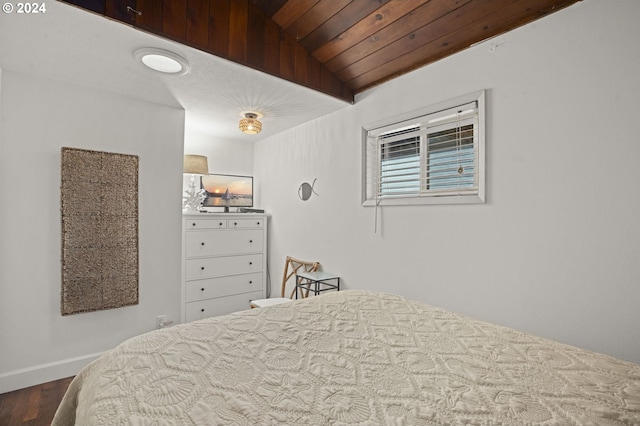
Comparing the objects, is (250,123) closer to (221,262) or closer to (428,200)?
(221,262)

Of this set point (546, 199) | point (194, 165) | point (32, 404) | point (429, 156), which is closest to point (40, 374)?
point (32, 404)

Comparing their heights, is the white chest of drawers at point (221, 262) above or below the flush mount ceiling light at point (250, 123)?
A: below

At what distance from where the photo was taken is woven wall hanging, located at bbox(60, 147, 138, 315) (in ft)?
7.82

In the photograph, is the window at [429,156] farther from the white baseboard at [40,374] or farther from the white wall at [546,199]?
the white baseboard at [40,374]

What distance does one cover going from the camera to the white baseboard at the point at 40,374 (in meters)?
2.18

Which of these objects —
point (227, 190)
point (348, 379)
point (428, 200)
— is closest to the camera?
point (348, 379)

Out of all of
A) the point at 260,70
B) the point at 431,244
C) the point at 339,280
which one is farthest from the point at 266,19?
the point at 339,280

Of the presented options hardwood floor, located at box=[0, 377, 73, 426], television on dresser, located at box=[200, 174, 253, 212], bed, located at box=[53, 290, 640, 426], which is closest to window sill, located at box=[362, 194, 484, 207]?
bed, located at box=[53, 290, 640, 426]

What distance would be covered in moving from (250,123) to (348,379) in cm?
252

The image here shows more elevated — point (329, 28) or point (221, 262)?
point (329, 28)

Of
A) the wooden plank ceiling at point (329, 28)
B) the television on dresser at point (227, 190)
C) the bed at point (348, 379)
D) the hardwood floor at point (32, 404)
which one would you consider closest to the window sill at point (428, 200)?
the bed at point (348, 379)

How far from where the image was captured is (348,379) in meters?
0.94

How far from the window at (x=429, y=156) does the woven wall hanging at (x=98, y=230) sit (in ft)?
6.89

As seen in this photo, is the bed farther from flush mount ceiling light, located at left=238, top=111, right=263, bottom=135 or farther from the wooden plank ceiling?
flush mount ceiling light, located at left=238, top=111, right=263, bottom=135
